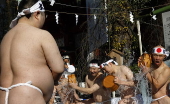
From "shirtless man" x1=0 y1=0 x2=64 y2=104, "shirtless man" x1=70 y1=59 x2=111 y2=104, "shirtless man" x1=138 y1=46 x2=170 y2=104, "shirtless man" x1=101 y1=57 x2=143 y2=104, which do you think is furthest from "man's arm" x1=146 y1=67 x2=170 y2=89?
"shirtless man" x1=0 y1=0 x2=64 y2=104

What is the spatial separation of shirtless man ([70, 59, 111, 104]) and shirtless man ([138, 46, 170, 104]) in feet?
3.72

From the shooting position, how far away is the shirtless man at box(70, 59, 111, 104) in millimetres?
6617

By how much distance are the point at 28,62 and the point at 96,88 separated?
13.5 feet

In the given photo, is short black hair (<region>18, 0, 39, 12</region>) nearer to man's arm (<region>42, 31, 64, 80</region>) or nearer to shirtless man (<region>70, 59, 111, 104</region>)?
man's arm (<region>42, 31, 64, 80</region>)

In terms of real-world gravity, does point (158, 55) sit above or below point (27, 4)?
below

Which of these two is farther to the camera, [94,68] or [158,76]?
[94,68]

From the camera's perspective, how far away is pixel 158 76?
5621 mm

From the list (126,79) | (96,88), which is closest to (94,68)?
(96,88)

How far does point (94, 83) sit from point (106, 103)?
0.54 m

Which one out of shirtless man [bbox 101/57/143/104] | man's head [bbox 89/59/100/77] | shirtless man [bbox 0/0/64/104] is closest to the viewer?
shirtless man [bbox 0/0/64/104]

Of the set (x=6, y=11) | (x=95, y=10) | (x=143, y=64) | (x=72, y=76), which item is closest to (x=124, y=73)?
(x=143, y=64)

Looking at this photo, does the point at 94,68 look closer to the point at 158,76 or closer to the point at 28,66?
the point at 158,76

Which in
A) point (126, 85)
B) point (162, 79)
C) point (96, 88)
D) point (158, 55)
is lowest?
→ point (96, 88)

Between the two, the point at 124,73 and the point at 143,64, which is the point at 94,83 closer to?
the point at 124,73
